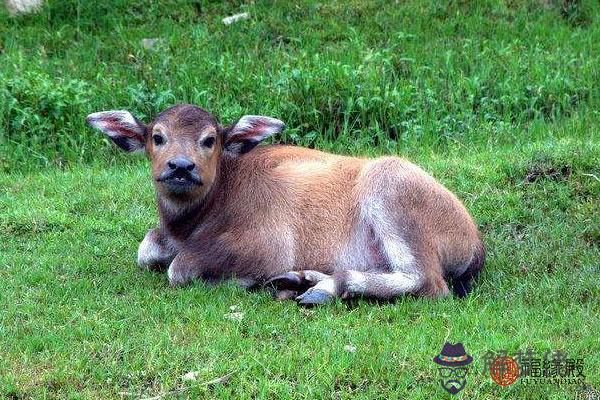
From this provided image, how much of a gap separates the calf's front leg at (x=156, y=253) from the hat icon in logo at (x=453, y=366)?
2.56 meters

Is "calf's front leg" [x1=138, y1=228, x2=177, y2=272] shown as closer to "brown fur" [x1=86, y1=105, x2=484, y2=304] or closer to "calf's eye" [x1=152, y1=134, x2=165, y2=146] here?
"brown fur" [x1=86, y1=105, x2=484, y2=304]

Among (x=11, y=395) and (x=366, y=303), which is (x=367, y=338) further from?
(x=11, y=395)

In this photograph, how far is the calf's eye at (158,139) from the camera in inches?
300

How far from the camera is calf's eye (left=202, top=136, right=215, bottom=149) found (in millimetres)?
7648

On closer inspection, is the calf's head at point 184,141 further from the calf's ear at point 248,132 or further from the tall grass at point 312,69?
the tall grass at point 312,69

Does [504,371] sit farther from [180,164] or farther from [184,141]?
[184,141]

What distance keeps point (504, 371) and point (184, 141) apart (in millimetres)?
3038

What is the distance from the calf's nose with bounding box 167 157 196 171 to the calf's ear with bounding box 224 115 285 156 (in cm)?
67

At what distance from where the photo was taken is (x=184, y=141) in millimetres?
7543

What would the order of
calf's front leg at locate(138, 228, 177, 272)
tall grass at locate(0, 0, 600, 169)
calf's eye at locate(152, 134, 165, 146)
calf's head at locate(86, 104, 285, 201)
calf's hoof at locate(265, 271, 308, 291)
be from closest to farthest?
1. calf's hoof at locate(265, 271, 308, 291)
2. calf's head at locate(86, 104, 285, 201)
3. calf's eye at locate(152, 134, 165, 146)
4. calf's front leg at locate(138, 228, 177, 272)
5. tall grass at locate(0, 0, 600, 169)

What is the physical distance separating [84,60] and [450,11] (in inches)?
202

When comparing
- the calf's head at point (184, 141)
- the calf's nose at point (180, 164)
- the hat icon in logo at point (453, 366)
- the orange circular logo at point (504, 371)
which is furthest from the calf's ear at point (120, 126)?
the orange circular logo at point (504, 371)

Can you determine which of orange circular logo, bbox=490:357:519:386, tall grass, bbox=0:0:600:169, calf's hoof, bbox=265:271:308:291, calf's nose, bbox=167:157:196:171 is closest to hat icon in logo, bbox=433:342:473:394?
orange circular logo, bbox=490:357:519:386

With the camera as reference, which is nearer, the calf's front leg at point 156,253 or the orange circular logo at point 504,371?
the orange circular logo at point 504,371
